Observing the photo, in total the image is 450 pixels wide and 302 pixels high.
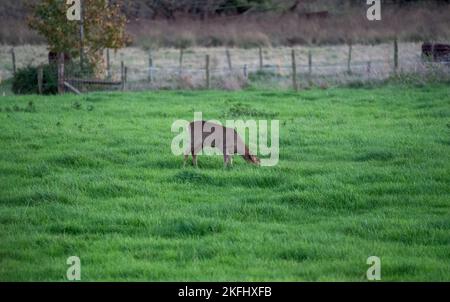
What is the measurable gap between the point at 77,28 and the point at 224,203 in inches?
915

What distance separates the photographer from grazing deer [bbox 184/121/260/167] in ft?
46.5

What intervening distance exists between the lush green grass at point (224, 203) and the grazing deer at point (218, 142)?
1.09 ft

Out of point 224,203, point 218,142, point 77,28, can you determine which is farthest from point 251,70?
point 224,203

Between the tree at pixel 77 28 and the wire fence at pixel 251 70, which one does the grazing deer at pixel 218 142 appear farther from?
the tree at pixel 77 28

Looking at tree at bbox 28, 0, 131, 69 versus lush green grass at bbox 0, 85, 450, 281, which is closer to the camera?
lush green grass at bbox 0, 85, 450, 281

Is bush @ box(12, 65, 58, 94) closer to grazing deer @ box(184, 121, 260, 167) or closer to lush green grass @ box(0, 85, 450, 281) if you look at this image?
lush green grass @ box(0, 85, 450, 281)

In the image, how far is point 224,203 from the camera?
37.8 ft

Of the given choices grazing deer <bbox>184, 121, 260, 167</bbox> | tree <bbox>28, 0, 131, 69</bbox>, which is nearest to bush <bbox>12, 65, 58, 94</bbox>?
tree <bbox>28, 0, 131, 69</bbox>

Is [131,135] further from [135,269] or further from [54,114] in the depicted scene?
[135,269]

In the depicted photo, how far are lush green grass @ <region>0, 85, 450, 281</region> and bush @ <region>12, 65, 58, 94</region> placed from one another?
9.64m

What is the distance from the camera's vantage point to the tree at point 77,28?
3262 centimetres

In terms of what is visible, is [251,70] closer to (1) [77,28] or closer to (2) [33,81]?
(1) [77,28]

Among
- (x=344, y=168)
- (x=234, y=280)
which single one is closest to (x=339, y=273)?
(x=234, y=280)

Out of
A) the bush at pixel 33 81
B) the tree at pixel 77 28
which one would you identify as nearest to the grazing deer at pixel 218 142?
the bush at pixel 33 81
